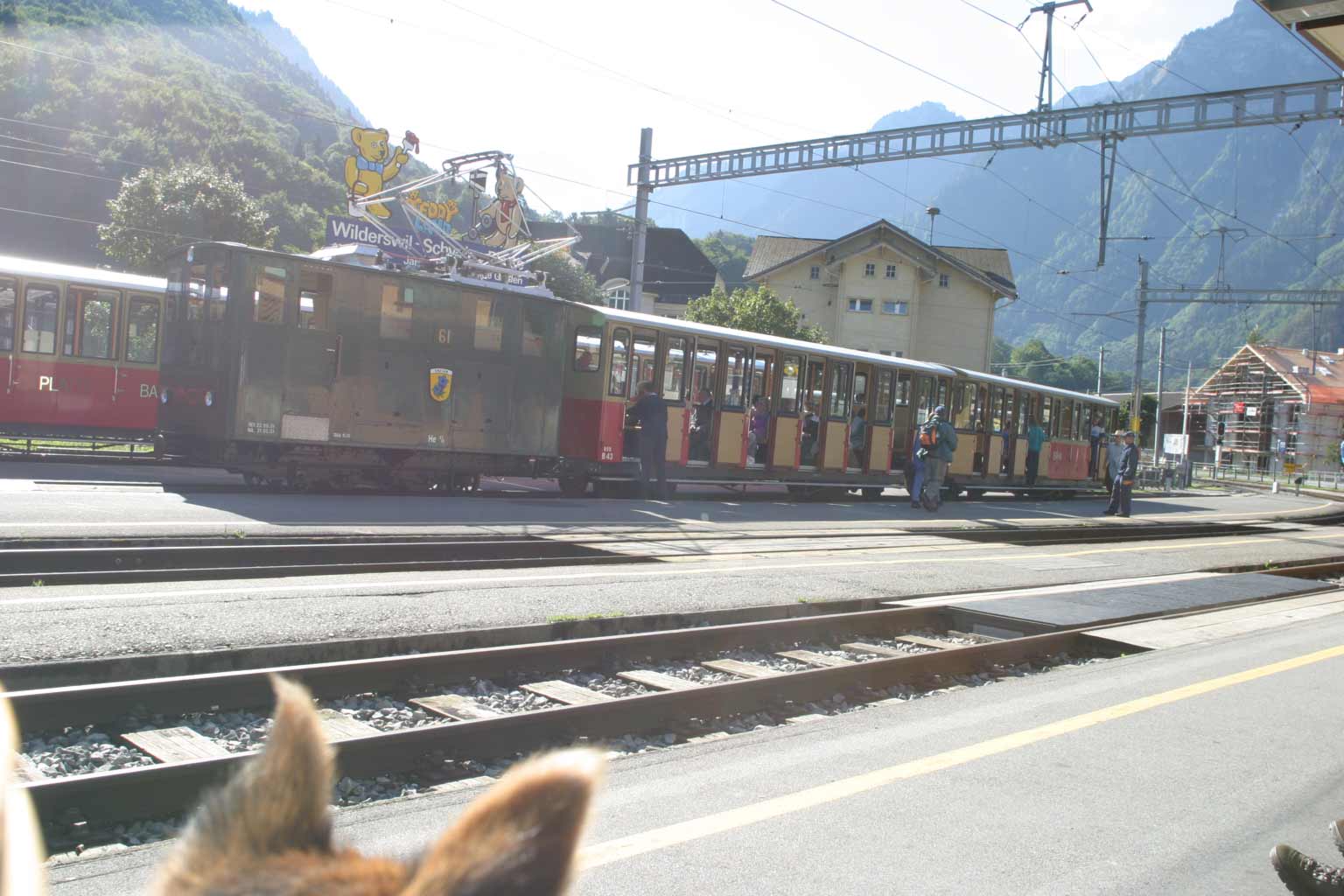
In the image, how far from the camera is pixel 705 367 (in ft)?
72.8

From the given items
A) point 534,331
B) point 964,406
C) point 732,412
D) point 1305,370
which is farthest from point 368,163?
point 1305,370

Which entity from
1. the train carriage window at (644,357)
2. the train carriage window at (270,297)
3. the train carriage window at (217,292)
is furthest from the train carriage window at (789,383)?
the train carriage window at (217,292)

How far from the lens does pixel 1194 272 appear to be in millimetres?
176750

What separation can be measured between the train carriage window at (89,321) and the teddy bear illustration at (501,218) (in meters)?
8.01

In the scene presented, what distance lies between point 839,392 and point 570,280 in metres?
45.6

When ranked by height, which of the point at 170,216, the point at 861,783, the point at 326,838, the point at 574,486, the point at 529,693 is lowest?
the point at 529,693

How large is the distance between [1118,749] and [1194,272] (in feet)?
626

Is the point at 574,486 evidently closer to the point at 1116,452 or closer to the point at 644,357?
the point at 644,357

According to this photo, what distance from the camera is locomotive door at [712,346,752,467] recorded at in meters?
22.4

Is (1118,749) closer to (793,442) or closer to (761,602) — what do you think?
(761,602)

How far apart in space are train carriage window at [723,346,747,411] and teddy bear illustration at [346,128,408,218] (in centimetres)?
822

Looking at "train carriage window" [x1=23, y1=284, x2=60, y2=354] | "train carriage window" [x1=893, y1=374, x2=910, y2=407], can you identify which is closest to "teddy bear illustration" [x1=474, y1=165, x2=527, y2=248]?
"train carriage window" [x1=23, y1=284, x2=60, y2=354]

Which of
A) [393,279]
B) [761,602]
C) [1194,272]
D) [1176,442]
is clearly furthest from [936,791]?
[1194,272]

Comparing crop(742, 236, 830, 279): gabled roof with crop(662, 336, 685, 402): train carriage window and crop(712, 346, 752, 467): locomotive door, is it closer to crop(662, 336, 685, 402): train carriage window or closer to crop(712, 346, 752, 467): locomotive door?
crop(712, 346, 752, 467): locomotive door
